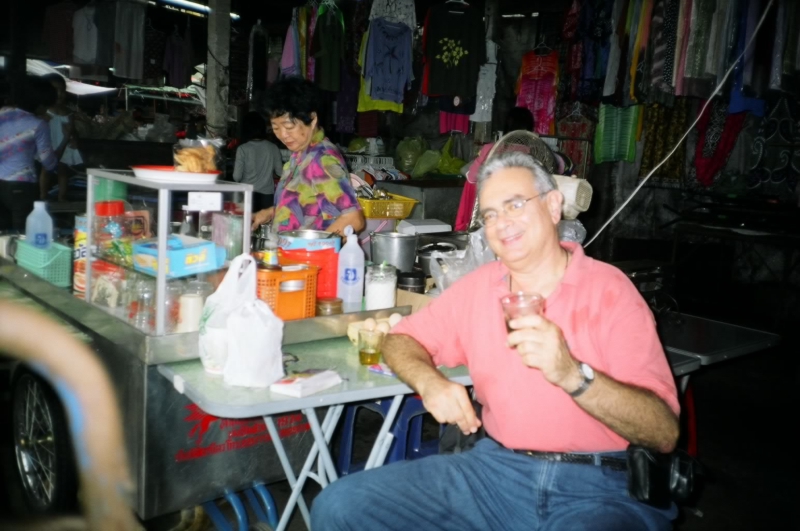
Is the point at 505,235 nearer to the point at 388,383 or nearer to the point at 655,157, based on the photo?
the point at 388,383

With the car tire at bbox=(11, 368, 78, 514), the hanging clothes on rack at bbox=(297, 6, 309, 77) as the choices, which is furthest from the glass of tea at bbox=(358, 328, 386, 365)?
the hanging clothes on rack at bbox=(297, 6, 309, 77)

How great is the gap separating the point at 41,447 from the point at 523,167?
258cm

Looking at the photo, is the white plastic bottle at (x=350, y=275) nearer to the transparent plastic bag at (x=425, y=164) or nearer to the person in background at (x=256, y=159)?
the person in background at (x=256, y=159)

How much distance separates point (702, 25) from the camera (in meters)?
6.70

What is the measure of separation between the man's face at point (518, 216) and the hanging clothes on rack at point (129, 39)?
7.72 meters

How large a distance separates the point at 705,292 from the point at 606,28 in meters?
3.59

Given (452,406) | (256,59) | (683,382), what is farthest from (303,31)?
(452,406)

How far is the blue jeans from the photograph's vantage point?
2064 mm

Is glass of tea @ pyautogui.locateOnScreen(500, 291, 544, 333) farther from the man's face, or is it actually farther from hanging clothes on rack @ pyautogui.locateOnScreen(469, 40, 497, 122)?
hanging clothes on rack @ pyautogui.locateOnScreen(469, 40, 497, 122)

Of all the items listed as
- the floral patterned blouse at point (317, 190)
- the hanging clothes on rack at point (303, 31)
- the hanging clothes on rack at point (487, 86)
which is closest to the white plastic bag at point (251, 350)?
the floral patterned blouse at point (317, 190)

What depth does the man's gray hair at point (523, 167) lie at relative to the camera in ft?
7.55

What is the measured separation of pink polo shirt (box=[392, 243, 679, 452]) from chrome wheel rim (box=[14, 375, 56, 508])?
204 cm

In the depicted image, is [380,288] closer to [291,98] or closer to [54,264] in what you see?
[291,98]

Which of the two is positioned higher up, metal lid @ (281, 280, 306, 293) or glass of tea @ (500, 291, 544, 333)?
glass of tea @ (500, 291, 544, 333)
